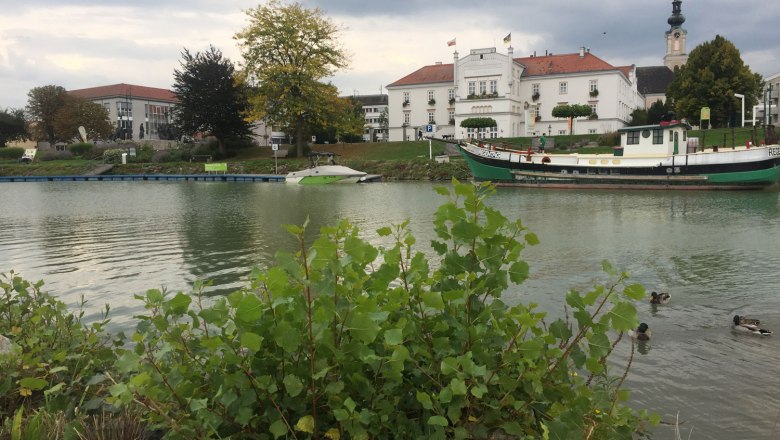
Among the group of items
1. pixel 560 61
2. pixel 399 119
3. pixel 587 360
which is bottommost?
pixel 587 360

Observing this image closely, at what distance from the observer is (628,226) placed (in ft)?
57.9

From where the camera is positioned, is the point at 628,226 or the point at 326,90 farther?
the point at 326,90

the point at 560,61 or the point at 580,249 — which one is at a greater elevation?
the point at 560,61

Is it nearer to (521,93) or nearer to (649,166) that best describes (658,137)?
(649,166)

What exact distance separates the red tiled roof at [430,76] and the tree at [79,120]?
161 ft

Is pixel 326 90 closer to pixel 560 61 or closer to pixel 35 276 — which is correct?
pixel 560 61

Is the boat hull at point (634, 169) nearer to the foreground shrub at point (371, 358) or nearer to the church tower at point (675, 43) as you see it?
the foreground shrub at point (371, 358)

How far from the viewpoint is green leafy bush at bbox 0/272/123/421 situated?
3.61 metres

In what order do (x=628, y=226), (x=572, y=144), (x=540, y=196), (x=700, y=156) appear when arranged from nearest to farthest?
1. (x=628, y=226)
2. (x=540, y=196)
3. (x=700, y=156)
4. (x=572, y=144)

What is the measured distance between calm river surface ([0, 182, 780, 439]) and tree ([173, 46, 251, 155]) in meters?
37.6

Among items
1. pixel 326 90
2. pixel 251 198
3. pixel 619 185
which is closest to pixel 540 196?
pixel 619 185

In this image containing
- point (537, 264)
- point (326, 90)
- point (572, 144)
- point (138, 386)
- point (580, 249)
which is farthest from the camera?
point (326, 90)

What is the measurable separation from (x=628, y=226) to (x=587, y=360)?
51.4ft

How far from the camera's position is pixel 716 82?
6031cm
